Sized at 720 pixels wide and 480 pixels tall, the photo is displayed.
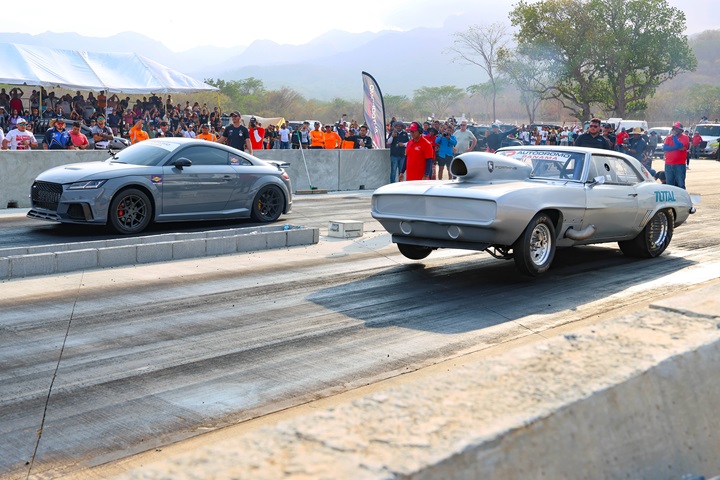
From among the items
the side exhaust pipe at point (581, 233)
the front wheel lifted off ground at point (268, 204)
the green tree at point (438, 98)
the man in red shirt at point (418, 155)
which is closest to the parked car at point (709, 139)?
the man in red shirt at point (418, 155)

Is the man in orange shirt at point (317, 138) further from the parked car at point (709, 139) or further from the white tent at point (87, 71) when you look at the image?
the parked car at point (709, 139)

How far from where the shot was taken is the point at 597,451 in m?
3.02

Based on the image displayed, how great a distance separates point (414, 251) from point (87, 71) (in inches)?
778

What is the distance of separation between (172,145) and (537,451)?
11.4 m

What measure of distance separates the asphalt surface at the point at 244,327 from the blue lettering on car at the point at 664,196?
0.81 m

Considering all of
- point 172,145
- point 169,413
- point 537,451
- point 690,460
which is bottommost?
point 169,413

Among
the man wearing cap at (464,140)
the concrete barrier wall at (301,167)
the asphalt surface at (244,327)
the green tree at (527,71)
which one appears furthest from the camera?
the green tree at (527,71)

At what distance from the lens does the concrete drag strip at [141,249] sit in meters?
9.27

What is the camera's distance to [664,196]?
37.3ft

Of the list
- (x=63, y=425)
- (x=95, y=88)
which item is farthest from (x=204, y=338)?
(x=95, y=88)

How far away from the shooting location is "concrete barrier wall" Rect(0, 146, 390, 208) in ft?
52.6

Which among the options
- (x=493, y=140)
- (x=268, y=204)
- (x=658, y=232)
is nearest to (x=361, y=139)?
(x=493, y=140)

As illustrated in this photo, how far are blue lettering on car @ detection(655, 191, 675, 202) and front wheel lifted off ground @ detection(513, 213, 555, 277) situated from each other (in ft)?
8.00

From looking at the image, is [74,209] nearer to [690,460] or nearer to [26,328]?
[26,328]
